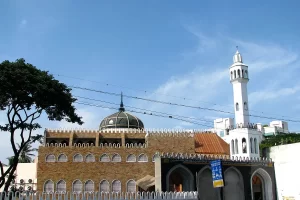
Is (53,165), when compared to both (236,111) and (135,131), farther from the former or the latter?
(236,111)

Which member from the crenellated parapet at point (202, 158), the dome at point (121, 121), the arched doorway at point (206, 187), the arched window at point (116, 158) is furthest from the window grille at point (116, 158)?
the arched doorway at point (206, 187)

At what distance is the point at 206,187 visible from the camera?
3016 centimetres

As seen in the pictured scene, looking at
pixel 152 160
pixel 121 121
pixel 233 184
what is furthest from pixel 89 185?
pixel 233 184

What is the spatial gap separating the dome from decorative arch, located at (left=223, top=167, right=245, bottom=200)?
17.9 meters

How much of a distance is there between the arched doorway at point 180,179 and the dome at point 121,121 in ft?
56.0

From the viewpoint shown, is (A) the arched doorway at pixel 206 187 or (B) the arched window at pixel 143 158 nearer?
(A) the arched doorway at pixel 206 187

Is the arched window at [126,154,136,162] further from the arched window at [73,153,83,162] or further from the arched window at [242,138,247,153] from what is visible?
the arched window at [242,138,247,153]

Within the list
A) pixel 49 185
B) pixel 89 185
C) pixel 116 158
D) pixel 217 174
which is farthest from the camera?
pixel 116 158

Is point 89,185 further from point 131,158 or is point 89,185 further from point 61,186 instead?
point 131,158

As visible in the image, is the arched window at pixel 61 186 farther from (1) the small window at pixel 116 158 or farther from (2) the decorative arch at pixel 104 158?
(1) the small window at pixel 116 158

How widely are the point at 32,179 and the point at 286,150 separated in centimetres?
3223

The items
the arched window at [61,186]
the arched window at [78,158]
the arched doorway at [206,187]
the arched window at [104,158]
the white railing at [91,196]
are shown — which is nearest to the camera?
the white railing at [91,196]

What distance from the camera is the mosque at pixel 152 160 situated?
30984 mm

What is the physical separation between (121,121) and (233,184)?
19020 millimetres
